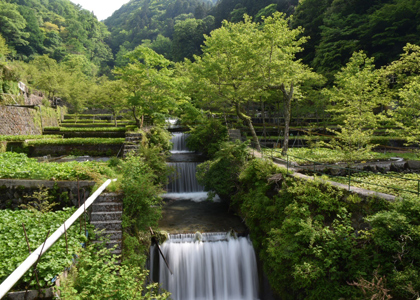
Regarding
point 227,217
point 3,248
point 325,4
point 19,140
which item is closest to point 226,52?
point 227,217

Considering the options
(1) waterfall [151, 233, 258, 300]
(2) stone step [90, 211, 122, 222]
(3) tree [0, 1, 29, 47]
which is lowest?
(1) waterfall [151, 233, 258, 300]

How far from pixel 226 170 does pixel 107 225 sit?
7.64 meters

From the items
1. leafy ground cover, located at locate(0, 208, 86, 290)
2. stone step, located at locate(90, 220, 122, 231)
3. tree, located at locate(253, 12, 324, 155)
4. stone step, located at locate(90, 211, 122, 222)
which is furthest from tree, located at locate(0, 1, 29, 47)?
stone step, located at locate(90, 220, 122, 231)

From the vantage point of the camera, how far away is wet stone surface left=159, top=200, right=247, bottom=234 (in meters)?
11.8

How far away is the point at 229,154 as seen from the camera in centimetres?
1377

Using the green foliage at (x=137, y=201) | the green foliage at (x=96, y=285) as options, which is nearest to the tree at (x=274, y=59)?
the green foliage at (x=137, y=201)


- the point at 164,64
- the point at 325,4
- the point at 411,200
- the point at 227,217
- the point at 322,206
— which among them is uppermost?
the point at 325,4

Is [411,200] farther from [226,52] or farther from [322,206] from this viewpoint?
[226,52]

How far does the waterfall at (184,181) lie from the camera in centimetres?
1731

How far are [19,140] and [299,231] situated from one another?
17.2 meters

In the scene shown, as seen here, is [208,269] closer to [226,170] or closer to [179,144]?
[226,170]

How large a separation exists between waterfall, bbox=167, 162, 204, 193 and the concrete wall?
1285 centimetres

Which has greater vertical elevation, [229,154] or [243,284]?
[229,154]

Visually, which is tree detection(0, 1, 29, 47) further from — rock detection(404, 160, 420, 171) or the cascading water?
rock detection(404, 160, 420, 171)
